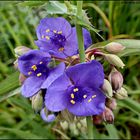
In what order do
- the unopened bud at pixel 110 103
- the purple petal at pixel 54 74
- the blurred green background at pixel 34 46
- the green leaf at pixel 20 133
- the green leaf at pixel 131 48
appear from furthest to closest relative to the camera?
the blurred green background at pixel 34 46 → the green leaf at pixel 20 133 → the green leaf at pixel 131 48 → the unopened bud at pixel 110 103 → the purple petal at pixel 54 74

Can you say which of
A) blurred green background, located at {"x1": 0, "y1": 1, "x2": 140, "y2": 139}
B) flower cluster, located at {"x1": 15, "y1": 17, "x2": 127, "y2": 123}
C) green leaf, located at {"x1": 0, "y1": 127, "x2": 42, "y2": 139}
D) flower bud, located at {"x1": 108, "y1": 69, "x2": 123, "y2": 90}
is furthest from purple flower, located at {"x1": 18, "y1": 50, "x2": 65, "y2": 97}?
green leaf, located at {"x1": 0, "y1": 127, "x2": 42, "y2": 139}

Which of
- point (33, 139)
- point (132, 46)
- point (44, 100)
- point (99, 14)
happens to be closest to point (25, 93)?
point (44, 100)

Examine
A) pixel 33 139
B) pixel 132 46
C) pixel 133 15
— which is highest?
pixel 132 46

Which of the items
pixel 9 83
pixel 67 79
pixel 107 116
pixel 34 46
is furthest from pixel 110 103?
pixel 34 46

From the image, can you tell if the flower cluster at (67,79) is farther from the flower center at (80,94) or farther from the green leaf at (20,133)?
the green leaf at (20,133)

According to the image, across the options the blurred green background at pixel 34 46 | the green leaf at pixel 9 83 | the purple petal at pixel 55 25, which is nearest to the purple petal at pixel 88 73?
the purple petal at pixel 55 25

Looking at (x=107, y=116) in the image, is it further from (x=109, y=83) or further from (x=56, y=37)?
(x=56, y=37)

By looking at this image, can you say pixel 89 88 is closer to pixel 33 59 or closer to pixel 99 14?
pixel 33 59
